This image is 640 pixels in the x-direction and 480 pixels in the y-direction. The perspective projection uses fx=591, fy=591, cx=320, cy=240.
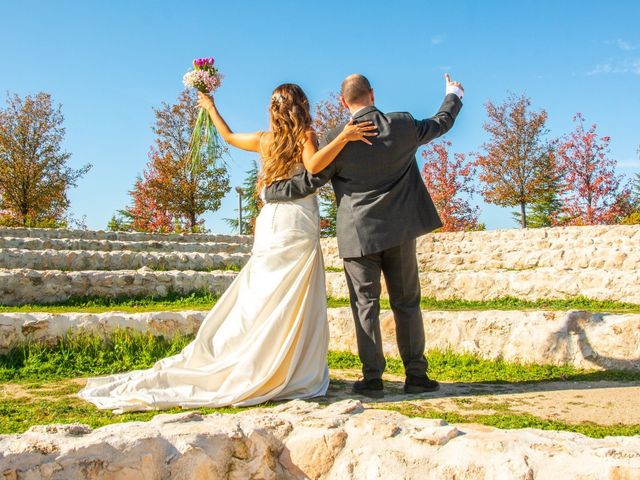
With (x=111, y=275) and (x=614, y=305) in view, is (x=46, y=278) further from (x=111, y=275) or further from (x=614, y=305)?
(x=614, y=305)

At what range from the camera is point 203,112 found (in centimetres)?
548

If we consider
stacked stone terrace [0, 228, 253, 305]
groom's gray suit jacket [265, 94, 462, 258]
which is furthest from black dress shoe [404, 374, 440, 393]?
stacked stone terrace [0, 228, 253, 305]

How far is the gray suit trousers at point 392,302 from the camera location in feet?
14.4

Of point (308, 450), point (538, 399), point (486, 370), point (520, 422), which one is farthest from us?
point (486, 370)

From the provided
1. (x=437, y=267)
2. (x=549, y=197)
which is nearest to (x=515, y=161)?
(x=549, y=197)

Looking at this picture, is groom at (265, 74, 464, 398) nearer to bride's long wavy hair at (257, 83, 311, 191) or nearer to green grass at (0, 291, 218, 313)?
bride's long wavy hair at (257, 83, 311, 191)

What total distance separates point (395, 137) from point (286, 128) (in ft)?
2.76

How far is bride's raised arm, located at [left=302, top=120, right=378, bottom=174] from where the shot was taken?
422cm

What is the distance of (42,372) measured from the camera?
5.63 meters

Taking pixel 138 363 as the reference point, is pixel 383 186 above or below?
above

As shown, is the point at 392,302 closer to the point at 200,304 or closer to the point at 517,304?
the point at 517,304

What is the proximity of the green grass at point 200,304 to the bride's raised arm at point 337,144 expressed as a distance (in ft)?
12.0

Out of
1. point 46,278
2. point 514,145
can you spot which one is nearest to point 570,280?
point 46,278

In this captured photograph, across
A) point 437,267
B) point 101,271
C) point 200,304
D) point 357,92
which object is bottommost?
point 200,304
